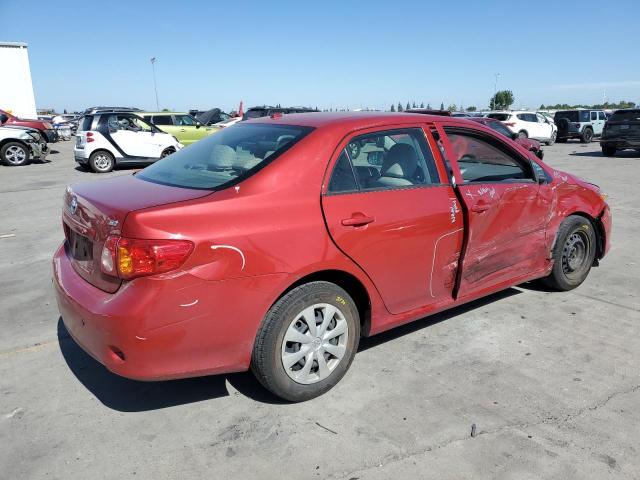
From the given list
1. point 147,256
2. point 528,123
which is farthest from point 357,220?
point 528,123

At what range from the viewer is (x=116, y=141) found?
14.8 meters

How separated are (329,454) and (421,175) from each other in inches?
74.1

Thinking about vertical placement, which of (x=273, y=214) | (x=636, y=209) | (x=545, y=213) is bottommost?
(x=636, y=209)

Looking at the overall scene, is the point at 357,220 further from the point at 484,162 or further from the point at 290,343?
the point at 484,162

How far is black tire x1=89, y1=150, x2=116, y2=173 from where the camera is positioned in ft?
48.3

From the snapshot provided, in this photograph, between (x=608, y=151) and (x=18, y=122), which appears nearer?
(x=608, y=151)

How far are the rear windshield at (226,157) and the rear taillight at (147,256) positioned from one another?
0.49 metres

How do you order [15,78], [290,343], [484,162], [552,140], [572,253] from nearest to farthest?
[290,343]
[484,162]
[572,253]
[552,140]
[15,78]

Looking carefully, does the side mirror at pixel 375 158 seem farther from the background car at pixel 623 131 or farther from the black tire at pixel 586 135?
the black tire at pixel 586 135

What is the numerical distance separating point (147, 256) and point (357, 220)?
1211mm

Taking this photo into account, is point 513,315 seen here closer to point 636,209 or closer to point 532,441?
point 532,441

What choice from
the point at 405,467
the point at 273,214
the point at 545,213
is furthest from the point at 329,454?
the point at 545,213

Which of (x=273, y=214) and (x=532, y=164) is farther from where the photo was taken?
(x=532, y=164)

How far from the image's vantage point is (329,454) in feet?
8.68
